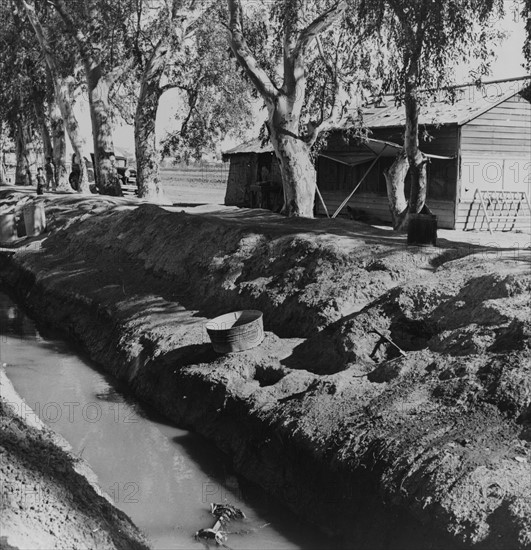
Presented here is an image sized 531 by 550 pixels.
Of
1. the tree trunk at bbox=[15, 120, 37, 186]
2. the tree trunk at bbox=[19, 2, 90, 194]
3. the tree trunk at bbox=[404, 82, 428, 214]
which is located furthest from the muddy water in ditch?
the tree trunk at bbox=[15, 120, 37, 186]

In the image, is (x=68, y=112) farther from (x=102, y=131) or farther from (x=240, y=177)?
(x=240, y=177)

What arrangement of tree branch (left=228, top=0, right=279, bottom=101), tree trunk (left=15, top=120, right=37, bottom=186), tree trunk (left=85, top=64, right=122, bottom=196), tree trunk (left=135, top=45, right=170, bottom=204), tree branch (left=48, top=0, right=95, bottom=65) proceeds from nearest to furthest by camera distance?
tree branch (left=228, top=0, right=279, bottom=101) < tree trunk (left=135, top=45, right=170, bottom=204) < tree branch (left=48, top=0, right=95, bottom=65) < tree trunk (left=85, top=64, right=122, bottom=196) < tree trunk (left=15, top=120, right=37, bottom=186)

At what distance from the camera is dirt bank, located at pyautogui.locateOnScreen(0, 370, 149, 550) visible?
5.50m

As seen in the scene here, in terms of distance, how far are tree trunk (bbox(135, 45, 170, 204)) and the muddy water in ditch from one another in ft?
49.1

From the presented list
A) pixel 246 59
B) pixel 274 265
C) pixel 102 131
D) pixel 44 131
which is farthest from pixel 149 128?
pixel 274 265

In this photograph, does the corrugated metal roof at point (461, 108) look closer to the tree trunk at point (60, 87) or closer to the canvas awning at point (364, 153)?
the canvas awning at point (364, 153)

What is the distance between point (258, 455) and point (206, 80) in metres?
24.4

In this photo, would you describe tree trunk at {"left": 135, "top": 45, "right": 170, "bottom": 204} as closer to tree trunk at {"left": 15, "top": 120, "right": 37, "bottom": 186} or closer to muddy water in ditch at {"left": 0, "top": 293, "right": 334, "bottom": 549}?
muddy water in ditch at {"left": 0, "top": 293, "right": 334, "bottom": 549}

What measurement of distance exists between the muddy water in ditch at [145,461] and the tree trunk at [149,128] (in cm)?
1497

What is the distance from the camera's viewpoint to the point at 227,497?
836 cm

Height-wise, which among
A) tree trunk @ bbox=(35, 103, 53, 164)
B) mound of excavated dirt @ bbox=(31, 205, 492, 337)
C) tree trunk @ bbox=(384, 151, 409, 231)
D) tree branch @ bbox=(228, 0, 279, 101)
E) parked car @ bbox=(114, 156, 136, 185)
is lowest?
parked car @ bbox=(114, 156, 136, 185)

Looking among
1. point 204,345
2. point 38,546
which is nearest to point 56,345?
point 204,345

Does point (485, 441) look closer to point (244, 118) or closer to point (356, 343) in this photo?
point (356, 343)

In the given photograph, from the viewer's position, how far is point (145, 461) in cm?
939
